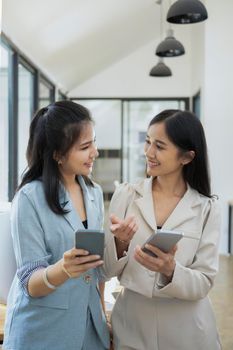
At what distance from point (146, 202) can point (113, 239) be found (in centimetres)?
16

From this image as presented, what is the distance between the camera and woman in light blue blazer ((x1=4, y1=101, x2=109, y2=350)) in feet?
4.50

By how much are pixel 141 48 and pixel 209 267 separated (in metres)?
8.84

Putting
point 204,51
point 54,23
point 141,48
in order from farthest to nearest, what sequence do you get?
point 141,48 < point 204,51 < point 54,23

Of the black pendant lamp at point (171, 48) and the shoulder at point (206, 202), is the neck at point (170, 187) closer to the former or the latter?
the shoulder at point (206, 202)

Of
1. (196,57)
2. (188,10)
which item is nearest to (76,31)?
(188,10)

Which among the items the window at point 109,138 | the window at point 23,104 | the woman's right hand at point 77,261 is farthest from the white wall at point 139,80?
the woman's right hand at point 77,261

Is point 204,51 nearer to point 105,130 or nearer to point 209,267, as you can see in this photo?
point 105,130

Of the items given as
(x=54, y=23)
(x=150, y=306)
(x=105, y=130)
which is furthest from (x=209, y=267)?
(x=105, y=130)

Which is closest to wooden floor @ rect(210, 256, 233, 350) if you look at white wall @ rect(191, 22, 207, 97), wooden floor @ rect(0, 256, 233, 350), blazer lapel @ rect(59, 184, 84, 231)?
wooden floor @ rect(0, 256, 233, 350)

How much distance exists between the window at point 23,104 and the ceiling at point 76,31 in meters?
0.25

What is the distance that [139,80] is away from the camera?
9.82m

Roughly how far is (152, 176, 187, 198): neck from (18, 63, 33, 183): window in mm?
4342

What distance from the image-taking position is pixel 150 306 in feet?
4.77

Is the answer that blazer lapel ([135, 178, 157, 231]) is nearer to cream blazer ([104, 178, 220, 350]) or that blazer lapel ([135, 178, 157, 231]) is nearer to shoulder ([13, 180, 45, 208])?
cream blazer ([104, 178, 220, 350])
